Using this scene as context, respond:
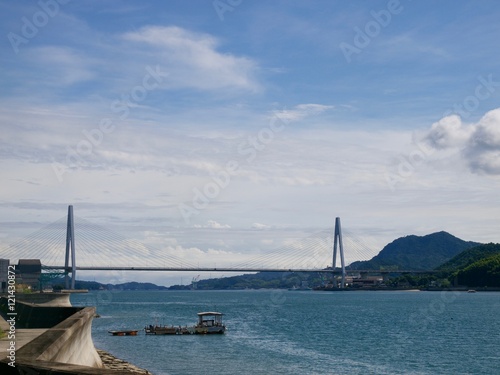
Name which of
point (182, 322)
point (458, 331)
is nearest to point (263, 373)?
point (458, 331)

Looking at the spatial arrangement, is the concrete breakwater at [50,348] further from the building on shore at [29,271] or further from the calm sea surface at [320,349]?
the building on shore at [29,271]

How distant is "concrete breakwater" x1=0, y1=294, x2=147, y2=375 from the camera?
12.2 m

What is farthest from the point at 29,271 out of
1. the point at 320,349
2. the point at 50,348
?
the point at 50,348

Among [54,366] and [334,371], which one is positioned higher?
[54,366]

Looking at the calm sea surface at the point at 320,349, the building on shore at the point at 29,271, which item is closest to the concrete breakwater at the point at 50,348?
the calm sea surface at the point at 320,349

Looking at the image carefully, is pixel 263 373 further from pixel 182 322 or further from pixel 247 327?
pixel 182 322

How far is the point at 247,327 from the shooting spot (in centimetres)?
7200

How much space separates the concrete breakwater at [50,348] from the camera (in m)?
12.2

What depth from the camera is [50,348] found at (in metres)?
16.0

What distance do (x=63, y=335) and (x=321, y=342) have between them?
3855cm

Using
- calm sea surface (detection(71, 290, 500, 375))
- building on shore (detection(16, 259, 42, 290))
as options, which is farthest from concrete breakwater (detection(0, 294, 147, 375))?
building on shore (detection(16, 259, 42, 290))

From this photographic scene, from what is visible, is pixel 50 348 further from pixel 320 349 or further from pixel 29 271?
pixel 29 271

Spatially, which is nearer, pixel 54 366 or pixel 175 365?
pixel 54 366

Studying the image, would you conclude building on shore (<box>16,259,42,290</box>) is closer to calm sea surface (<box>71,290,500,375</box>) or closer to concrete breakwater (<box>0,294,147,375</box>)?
calm sea surface (<box>71,290,500,375</box>)
